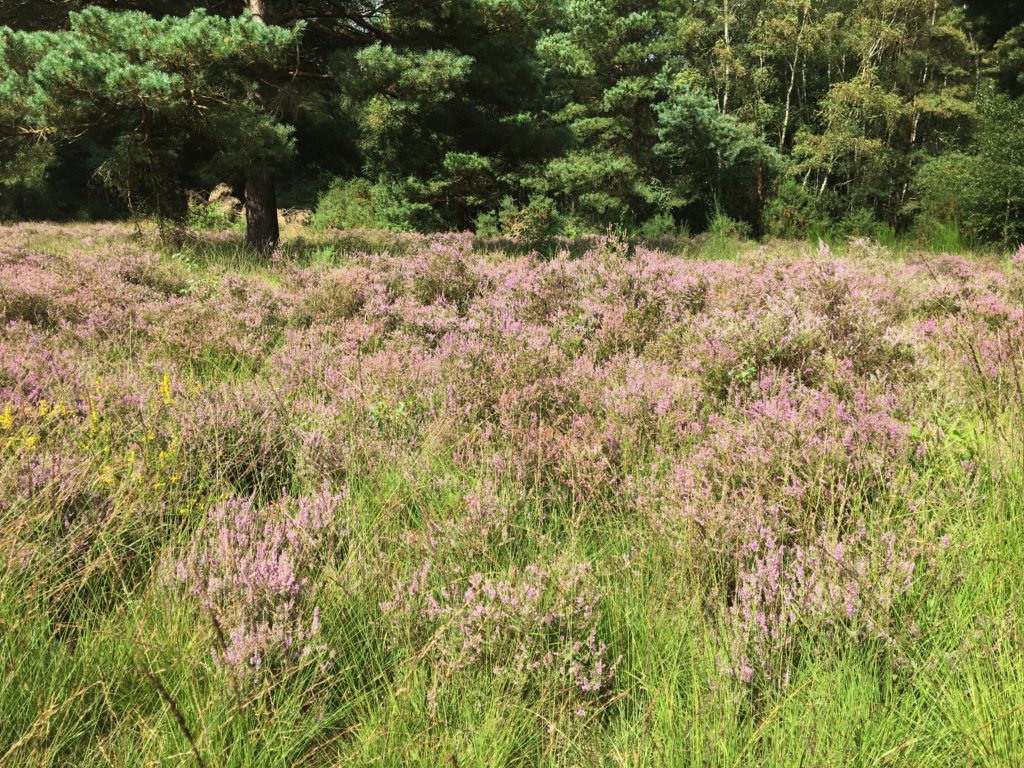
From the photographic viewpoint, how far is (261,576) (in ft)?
5.78

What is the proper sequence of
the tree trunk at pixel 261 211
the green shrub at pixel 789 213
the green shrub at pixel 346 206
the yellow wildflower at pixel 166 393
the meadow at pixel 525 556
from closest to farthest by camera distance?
the meadow at pixel 525 556, the yellow wildflower at pixel 166 393, the tree trunk at pixel 261 211, the green shrub at pixel 346 206, the green shrub at pixel 789 213

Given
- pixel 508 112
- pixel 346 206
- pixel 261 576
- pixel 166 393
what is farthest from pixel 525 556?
pixel 346 206

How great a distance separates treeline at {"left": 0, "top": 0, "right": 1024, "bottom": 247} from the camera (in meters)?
7.55

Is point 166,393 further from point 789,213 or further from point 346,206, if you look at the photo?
point 789,213

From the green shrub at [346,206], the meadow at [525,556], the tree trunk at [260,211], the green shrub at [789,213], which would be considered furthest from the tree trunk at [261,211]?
the green shrub at [789,213]

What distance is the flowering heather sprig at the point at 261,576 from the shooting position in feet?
5.18

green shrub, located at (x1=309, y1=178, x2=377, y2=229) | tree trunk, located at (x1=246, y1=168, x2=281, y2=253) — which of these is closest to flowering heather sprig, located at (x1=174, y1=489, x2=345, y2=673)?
tree trunk, located at (x1=246, y1=168, x2=281, y2=253)

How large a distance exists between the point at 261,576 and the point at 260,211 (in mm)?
10271

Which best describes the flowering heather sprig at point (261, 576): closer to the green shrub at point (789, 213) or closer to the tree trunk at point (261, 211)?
the tree trunk at point (261, 211)

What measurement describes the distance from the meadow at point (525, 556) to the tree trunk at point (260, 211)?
23.0 feet

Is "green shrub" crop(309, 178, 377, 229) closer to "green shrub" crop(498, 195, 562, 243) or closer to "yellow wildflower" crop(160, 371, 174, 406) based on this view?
"green shrub" crop(498, 195, 562, 243)

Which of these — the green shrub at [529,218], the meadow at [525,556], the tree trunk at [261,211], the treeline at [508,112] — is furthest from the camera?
the green shrub at [529,218]

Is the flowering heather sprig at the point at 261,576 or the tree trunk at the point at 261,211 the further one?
the tree trunk at the point at 261,211

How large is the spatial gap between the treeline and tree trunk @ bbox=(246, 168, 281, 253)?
4cm
